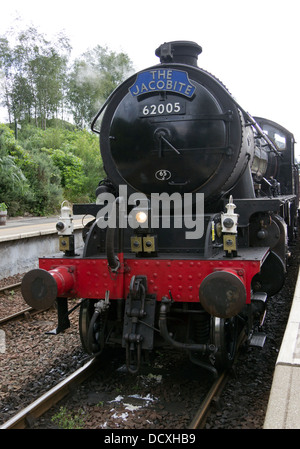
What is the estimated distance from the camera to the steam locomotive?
3.73 m

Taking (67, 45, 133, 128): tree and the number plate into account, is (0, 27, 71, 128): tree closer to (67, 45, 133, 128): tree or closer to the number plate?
(67, 45, 133, 128): tree

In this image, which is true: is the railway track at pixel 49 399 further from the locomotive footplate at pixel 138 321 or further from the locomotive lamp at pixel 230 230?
the locomotive lamp at pixel 230 230

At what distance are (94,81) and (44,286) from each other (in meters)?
29.2

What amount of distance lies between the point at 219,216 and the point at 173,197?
21.1 inches

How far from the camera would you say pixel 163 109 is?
4.24m

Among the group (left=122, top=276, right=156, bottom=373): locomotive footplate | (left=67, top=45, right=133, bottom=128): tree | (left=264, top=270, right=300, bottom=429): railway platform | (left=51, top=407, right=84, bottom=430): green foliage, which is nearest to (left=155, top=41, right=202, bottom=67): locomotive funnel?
(left=122, top=276, right=156, bottom=373): locomotive footplate

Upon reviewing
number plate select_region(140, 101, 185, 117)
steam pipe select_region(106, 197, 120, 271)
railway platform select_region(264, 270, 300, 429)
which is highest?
number plate select_region(140, 101, 185, 117)

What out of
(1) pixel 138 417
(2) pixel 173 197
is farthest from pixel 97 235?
(1) pixel 138 417

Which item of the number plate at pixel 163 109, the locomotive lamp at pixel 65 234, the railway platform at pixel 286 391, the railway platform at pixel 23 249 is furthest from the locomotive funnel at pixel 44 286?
the railway platform at pixel 23 249

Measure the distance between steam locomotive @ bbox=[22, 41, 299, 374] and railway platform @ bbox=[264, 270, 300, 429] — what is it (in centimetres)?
36

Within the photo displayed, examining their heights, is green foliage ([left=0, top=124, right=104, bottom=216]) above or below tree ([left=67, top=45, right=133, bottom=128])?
below

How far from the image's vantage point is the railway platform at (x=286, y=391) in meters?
2.62

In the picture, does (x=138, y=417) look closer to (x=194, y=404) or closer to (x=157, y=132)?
(x=194, y=404)

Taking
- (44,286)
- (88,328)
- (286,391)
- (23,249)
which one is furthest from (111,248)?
(23,249)
